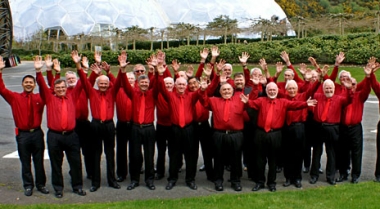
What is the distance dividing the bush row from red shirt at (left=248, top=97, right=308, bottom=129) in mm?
16644

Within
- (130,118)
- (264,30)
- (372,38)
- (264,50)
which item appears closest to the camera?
(130,118)

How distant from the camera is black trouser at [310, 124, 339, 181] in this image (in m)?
7.16

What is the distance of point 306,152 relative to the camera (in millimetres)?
7836

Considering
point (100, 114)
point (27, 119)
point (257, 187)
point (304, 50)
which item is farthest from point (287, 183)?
point (304, 50)

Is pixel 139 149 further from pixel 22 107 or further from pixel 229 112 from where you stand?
pixel 22 107

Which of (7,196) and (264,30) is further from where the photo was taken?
(264,30)

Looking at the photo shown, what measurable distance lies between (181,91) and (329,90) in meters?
2.26

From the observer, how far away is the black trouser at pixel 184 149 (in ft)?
23.1

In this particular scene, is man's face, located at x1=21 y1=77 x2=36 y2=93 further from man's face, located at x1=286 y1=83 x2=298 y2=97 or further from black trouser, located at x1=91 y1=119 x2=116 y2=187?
man's face, located at x1=286 y1=83 x2=298 y2=97

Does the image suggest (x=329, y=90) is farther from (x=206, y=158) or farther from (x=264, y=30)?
(x=264, y=30)

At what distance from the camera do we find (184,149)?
7.18 m

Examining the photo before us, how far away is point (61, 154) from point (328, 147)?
4085 millimetres

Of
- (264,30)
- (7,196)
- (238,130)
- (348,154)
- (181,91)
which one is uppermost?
(264,30)

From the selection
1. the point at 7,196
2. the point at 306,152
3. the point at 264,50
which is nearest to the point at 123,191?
the point at 7,196
